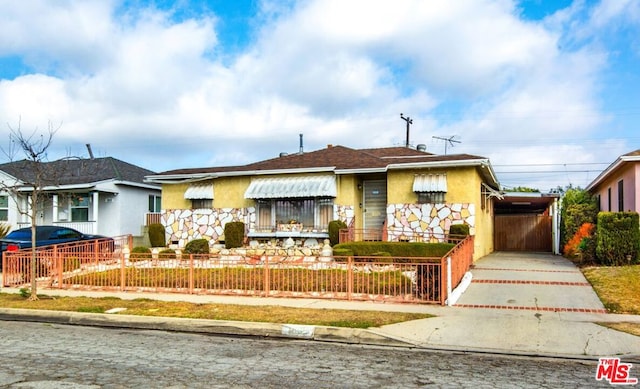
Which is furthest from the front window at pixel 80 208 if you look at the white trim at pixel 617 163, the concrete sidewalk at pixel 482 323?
the white trim at pixel 617 163

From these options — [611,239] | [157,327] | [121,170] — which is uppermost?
[121,170]

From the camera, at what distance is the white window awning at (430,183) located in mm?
19859

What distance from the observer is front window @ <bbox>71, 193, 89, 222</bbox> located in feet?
87.3

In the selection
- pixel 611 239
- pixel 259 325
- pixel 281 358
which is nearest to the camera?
pixel 281 358

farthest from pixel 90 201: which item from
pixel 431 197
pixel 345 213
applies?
pixel 431 197

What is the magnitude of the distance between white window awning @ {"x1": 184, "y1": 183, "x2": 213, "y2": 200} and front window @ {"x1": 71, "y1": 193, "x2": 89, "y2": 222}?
6341mm

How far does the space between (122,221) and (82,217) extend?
1.96m

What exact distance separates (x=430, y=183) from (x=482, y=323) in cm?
1103

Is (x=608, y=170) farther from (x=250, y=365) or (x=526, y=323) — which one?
(x=250, y=365)

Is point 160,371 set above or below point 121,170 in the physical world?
below

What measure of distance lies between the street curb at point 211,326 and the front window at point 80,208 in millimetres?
16256

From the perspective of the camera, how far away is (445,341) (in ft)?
27.5

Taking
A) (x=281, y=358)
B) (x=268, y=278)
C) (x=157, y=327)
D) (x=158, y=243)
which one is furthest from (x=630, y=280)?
(x=158, y=243)

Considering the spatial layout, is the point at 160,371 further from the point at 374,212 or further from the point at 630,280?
the point at 374,212
